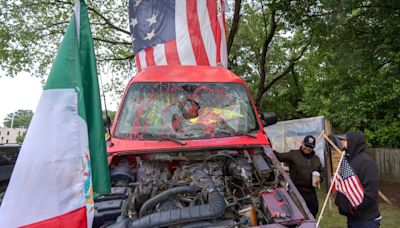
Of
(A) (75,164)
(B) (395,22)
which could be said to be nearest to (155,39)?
(A) (75,164)

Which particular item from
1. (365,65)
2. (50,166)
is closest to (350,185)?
(50,166)

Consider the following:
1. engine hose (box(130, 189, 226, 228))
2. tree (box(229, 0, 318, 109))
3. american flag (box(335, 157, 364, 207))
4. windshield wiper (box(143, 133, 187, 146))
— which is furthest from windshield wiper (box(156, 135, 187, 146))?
tree (box(229, 0, 318, 109))

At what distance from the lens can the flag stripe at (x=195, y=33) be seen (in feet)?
21.2

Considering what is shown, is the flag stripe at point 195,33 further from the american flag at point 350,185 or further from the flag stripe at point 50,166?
the flag stripe at point 50,166

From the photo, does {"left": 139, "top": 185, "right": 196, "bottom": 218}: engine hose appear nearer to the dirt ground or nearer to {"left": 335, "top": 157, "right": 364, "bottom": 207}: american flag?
{"left": 335, "top": 157, "right": 364, "bottom": 207}: american flag

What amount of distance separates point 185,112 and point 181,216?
6.02ft

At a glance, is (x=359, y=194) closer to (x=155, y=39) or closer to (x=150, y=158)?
(x=150, y=158)

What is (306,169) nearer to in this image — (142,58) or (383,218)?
(383,218)

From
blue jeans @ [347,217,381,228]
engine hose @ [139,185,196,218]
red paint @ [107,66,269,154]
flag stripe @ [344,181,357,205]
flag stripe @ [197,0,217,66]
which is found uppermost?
flag stripe @ [197,0,217,66]

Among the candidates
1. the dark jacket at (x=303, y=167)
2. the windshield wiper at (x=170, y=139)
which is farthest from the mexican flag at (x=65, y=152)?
the dark jacket at (x=303, y=167)

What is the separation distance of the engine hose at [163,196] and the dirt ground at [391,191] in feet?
22.7

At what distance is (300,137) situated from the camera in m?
9.17

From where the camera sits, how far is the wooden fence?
10.3 meters

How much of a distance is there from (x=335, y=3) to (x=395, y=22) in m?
1.42
